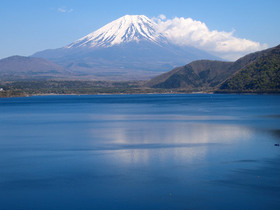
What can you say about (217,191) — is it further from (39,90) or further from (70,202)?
(39,90)

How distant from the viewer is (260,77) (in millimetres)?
134000

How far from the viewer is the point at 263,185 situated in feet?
70.5

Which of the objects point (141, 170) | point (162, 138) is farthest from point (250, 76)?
point (141, 170)

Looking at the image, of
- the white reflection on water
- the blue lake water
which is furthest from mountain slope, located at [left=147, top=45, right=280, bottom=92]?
the blue lake water

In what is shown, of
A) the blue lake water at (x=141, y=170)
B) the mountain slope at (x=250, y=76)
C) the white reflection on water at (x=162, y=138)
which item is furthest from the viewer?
the mountain slope at (x=250, y=76)

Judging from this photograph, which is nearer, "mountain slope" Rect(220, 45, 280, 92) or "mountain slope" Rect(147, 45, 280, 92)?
"mountain slope" Rect(220, 45, 280, 92)

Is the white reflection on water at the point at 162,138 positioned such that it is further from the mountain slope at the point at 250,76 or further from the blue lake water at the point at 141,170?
the mountain slope at the point at 250,76

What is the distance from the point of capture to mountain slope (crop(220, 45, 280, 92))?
12900 centimetres

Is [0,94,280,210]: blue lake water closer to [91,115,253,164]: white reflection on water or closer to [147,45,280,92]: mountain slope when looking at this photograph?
[91,115,253,164]: white reflection on water

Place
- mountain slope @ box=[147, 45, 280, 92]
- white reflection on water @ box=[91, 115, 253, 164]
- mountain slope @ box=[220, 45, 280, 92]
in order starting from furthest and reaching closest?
mountain slope @ box=[147, 45, 280, 92], mountain slope @ box=[220, 45, 280, 92], white reflection on water @ box=[91, 115, 253, 164]

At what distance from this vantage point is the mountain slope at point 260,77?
5079 inches

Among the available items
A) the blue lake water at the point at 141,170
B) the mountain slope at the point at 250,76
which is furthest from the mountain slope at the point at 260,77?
the blue lake water at the point at 141,170

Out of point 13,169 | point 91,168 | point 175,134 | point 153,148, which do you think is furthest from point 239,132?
point 13,169

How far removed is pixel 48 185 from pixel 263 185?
35.0 feet
